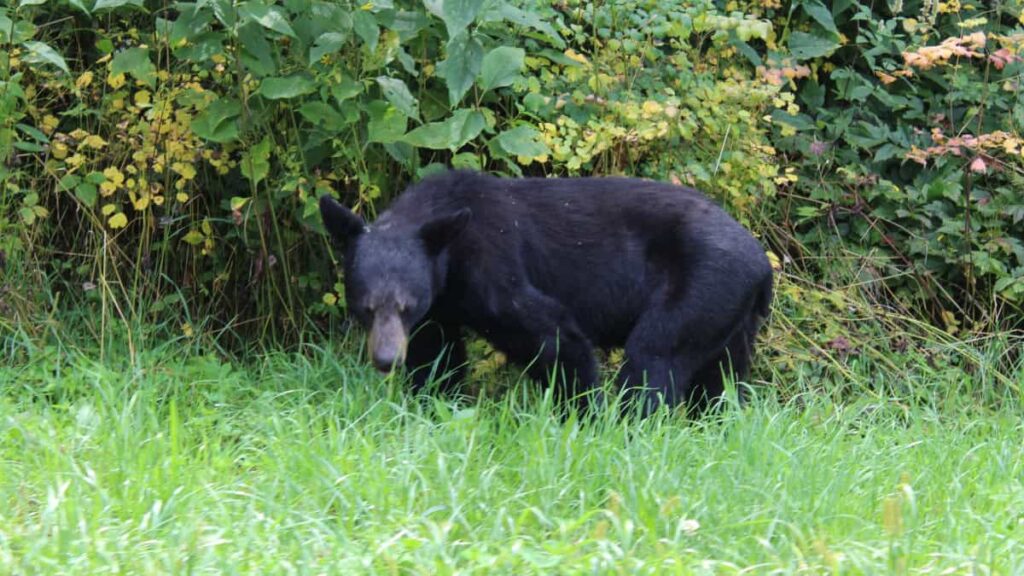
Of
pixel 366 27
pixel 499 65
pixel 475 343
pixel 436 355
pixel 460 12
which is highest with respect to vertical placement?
pixel 460 12

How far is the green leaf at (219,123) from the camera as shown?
5.85m

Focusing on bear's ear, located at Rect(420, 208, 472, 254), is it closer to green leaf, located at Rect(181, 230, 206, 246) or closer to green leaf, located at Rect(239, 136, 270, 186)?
green leaf, located at Rect(239, 136, 270, 186)

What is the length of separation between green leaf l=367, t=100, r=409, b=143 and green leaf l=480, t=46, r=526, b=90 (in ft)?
1.36

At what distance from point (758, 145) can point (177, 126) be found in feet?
9.44

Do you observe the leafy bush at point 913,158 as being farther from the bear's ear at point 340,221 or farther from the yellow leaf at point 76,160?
the yellow leaf at point 76,160

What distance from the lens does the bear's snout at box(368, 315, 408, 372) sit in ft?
16.9

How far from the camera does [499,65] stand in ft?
18.1

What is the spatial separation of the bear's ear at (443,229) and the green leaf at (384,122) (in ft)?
1.75

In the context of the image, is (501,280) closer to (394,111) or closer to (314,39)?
(394,111)

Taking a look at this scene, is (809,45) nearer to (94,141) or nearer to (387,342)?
(387,342)

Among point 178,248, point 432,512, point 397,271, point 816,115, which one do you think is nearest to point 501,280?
point 397,271

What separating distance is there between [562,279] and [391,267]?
33.6 inches

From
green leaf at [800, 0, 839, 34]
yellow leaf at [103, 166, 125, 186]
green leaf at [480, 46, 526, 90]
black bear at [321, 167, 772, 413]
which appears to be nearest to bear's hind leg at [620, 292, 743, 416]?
black bear at [321, 167, 772, 413]

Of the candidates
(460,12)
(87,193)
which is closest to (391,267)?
(460,12)
